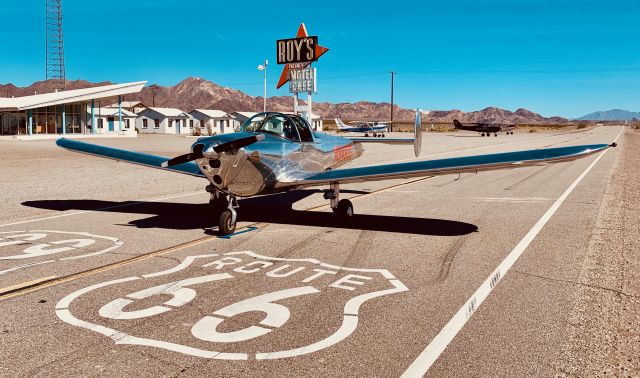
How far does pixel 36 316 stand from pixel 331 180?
6.65 meters

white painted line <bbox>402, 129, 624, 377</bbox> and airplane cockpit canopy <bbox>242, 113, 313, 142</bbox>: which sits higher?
airplane cockpit canopy <bbox>242, 113, 313, 142</bbox>

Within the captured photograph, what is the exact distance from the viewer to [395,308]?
225 inches

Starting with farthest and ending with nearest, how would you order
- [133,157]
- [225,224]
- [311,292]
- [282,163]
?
[133,157] → [282,163] → [225,224] → [311,292]

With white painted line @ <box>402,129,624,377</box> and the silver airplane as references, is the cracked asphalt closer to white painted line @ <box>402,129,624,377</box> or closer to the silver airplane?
white painted line @ <box>402,129,624,377</box>

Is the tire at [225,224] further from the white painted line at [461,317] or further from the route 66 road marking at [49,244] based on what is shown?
the white painted line at [461,317]

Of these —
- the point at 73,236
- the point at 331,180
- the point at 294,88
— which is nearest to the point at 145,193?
the point at 73,236

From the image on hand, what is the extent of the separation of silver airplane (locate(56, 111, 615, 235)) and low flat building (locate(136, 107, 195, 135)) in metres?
83.1

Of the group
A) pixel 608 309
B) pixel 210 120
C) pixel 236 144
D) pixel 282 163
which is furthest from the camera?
pixel 210 120

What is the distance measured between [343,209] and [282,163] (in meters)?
1.89

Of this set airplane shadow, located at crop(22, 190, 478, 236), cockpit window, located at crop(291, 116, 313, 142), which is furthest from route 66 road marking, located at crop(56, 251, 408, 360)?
cockpit window, located at crop(291, 116, 313, 142)

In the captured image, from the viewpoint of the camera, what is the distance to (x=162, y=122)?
303 ft

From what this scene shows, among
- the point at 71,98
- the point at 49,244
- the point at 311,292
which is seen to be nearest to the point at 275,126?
the point at 49,244

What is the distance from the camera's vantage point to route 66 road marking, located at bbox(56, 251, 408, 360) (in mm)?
4762

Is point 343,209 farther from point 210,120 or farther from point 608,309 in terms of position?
point 210,120
